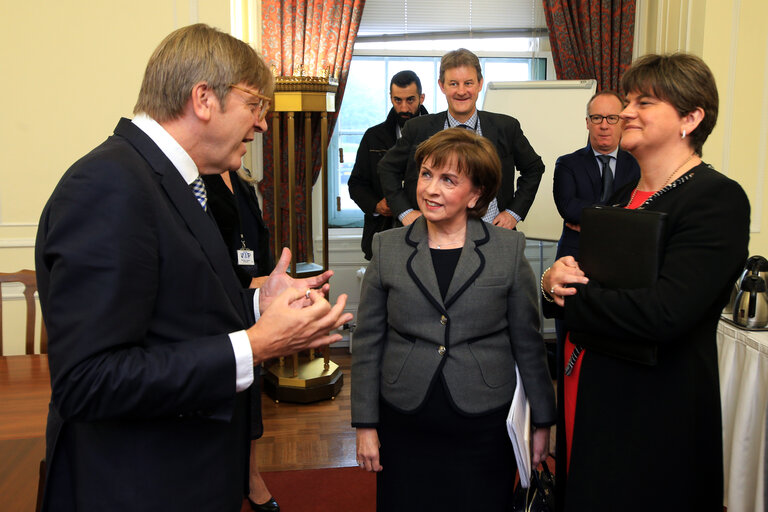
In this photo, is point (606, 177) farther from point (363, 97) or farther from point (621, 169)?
point (363, 97)

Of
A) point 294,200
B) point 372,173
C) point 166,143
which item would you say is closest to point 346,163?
point 372,173

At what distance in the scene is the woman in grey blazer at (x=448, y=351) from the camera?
1.94m

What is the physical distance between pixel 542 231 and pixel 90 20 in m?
3.45

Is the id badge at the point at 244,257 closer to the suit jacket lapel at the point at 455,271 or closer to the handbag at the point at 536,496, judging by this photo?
the suit jacket lapel at the point at 455,271

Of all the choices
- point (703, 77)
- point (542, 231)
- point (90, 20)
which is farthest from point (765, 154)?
point (90, 20)

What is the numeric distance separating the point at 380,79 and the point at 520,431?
171 inches

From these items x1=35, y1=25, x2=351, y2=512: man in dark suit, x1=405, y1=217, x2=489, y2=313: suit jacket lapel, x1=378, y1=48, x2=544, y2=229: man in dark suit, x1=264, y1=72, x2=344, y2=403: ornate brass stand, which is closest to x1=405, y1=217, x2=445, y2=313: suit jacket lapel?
x1=405, y1=217, x2=489, y2=313: suit jacket lapel

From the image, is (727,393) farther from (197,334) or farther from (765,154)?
(765,154)

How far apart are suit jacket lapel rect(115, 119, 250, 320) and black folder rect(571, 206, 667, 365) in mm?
1011

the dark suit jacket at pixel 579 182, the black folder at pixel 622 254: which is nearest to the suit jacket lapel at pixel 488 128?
the dark suit jacket at pixel 579 182

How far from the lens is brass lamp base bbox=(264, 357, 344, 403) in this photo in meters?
4.30

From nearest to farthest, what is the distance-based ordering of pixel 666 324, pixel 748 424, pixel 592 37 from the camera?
pixel 666 324 < pixel 748 424 < pixel 592 37

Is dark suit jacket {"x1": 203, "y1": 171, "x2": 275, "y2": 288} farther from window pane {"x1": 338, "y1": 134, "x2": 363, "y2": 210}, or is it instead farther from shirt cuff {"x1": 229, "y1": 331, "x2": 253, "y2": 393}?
window pane {"x1": 338, "y1": 134, "x2": 363, "y2": 210}

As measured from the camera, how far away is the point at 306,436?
3.76 meters
